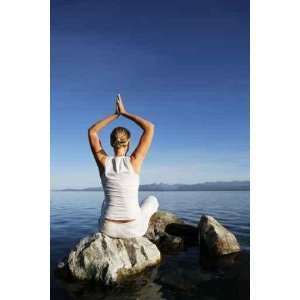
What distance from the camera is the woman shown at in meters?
4.12

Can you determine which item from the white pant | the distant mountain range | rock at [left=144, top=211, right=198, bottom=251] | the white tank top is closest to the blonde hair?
the white tank top

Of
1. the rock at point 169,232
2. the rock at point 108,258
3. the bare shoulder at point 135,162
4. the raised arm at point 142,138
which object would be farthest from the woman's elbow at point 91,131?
the rock at point 169,232

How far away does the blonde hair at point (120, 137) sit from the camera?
162 inches

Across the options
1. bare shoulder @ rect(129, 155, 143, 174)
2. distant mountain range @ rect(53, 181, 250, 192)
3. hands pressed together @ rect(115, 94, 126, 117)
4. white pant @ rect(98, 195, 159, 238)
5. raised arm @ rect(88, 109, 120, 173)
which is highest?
hands pressed together @ rect(115, 94, 126, 117)

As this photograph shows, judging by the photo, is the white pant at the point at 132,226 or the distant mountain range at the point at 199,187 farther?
the distant mountain range at the point at 199,187

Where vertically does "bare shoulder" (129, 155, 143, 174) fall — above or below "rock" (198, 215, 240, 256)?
above

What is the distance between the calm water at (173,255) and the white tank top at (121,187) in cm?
15

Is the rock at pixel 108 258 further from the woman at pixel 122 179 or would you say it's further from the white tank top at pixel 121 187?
the white tank top at pixel 121 187

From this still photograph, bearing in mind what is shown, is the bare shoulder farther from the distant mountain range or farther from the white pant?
the white pant

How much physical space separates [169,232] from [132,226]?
1.76 feet

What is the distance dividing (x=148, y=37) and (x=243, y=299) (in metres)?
2.72

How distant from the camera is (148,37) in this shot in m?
4.33

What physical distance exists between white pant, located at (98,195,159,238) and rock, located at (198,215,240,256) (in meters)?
0.57
